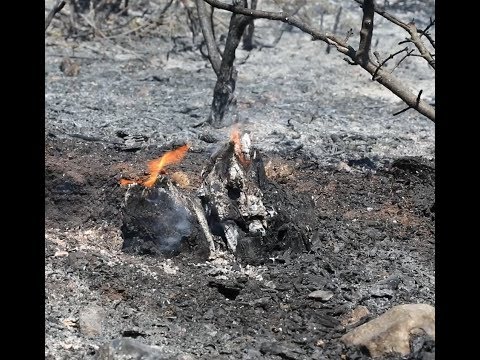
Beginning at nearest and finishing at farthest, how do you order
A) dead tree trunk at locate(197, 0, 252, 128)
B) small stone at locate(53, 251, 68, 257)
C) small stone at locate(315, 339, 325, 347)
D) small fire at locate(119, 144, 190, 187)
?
small stone at locate(315, 339, 325, 347) < small stone at locate(53, 251, 68, 257) < small fire at locate(119, 144, 190, 187) < dead tree trunk at locate(197, 0, 252, 128)

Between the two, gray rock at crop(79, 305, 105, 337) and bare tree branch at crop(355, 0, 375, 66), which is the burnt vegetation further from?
gray rock at crop(79, 305, 105, 337)

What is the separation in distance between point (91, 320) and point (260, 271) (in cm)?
117

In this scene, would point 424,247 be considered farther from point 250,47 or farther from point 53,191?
point 250,47

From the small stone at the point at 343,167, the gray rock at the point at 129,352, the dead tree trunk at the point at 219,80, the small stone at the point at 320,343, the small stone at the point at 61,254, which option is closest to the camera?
the gray rock at the point at 129,352

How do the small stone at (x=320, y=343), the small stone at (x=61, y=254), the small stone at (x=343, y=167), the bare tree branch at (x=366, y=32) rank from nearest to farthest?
the bare tree branch at (x=366, y=32) < the small stone at (x=320, y=343) < the small stone at (x=61, y=254) < the small stone at (x=343, y=167)

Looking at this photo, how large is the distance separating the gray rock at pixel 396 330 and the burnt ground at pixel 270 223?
7 cm

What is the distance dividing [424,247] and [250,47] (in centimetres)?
619

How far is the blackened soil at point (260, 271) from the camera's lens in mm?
4070

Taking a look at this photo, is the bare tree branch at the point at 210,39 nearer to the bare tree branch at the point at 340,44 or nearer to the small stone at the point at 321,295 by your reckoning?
the bare tree branch at the point at 340,44

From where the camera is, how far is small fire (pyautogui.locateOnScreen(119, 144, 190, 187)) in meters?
5.06

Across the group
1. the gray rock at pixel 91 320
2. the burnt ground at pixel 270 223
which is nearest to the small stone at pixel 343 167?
the burnt ground at pixel 270 223

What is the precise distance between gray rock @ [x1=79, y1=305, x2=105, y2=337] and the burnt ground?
0.03m

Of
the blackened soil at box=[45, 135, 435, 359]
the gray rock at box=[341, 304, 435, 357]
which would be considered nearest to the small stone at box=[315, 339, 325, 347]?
the blackened soil at box=[45, 135, 435, 359]
